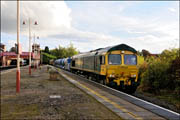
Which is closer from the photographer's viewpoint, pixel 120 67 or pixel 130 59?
pixel 120 67

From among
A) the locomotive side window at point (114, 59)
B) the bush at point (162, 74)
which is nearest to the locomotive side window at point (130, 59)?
the locomotive side window at point (114, 59)

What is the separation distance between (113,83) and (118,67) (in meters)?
1.23

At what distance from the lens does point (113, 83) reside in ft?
48.0

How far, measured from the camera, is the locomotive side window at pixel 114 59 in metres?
15.0

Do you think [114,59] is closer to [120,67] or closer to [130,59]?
[120,67]

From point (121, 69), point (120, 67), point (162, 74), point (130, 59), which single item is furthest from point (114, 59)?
point (162, 74)

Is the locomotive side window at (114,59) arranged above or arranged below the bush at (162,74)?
above

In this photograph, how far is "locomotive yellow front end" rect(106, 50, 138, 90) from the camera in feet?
48.1

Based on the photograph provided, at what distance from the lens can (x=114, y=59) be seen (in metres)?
15.1

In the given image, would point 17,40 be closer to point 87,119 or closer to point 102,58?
point 102,58

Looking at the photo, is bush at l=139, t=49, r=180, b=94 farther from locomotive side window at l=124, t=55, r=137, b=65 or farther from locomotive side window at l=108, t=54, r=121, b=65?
locomotive side window at l=108, t=54, r=121, b=65

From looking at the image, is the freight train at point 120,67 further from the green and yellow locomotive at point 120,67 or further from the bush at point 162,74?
the bush at point 162,74

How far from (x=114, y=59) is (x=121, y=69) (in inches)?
36.7

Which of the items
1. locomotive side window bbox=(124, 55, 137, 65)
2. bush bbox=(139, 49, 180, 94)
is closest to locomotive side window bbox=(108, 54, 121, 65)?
locomotive side window bbox=(124, 55, 137, 65)
